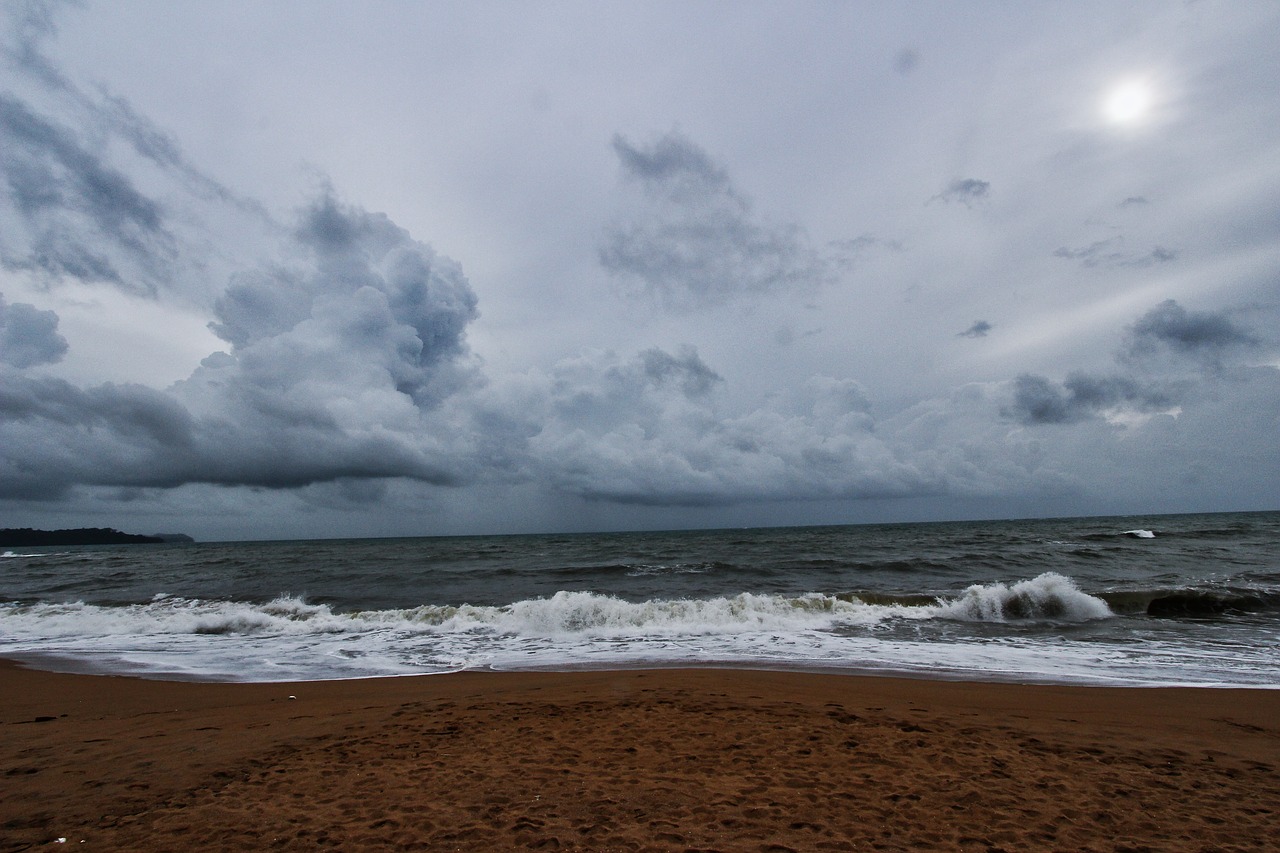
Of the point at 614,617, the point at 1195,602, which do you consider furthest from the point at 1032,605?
the point at 614,617

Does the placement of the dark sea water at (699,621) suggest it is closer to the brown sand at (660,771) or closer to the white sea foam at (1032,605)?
the white sea foam at (1032,605)

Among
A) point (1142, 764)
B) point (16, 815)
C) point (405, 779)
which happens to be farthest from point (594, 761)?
point (1142, 764)

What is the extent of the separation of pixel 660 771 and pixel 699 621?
12214 mm

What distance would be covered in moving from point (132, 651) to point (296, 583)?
14.8m

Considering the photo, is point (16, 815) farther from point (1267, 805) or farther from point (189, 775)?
point (1267, 805)

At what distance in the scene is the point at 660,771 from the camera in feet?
18.3

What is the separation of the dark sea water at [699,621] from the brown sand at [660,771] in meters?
2.86

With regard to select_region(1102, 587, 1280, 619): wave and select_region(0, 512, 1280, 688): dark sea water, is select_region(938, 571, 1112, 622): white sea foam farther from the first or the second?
select_region(1102, 587, 1280, 619): wave

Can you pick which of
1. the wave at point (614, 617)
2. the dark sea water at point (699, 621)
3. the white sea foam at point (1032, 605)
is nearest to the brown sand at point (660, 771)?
the dark sea water at point (699, 621)

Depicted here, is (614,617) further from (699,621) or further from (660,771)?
(660,771)

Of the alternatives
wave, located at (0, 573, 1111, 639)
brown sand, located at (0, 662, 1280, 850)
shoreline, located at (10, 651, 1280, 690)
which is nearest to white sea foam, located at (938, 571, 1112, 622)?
wave, located at (0, 573, 1111, 639)

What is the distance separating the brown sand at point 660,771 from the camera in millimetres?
4461

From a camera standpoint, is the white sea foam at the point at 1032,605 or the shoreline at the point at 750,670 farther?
the white sea foam at the point at 1032,605

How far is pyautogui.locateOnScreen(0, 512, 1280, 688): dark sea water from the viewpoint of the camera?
39.1 ft
